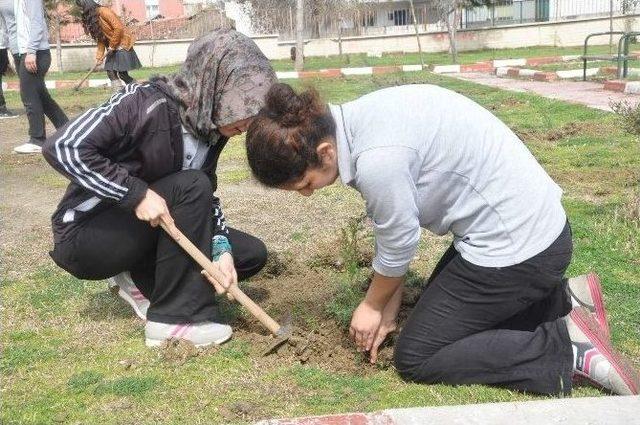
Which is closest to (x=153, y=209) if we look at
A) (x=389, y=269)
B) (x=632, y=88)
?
(x=389, y=269)

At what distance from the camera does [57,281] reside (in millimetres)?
4188

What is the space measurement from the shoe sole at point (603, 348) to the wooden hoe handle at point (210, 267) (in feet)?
3.93

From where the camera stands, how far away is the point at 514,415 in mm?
2350

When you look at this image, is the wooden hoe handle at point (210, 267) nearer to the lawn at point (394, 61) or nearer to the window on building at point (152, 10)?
the lawn at point (394, 61)

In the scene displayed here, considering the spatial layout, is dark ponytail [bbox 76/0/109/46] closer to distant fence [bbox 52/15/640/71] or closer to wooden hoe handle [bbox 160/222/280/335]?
wooden hoe handle [bbox 160/222/280/335]

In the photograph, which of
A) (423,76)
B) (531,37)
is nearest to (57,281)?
(423,76)

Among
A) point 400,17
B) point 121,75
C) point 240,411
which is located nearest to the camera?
point 240,411

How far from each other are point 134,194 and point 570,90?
441 inches

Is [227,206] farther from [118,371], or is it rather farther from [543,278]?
[543,278]

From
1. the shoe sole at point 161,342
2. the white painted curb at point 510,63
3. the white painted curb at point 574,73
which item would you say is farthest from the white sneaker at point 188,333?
the white painted curb at point 510,63

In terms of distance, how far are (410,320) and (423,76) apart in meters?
14.8

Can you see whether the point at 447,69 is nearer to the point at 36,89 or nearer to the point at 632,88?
the point at 632,88

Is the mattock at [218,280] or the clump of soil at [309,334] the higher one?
the mattock at [218,280]

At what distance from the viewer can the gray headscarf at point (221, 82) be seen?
3012 mm
